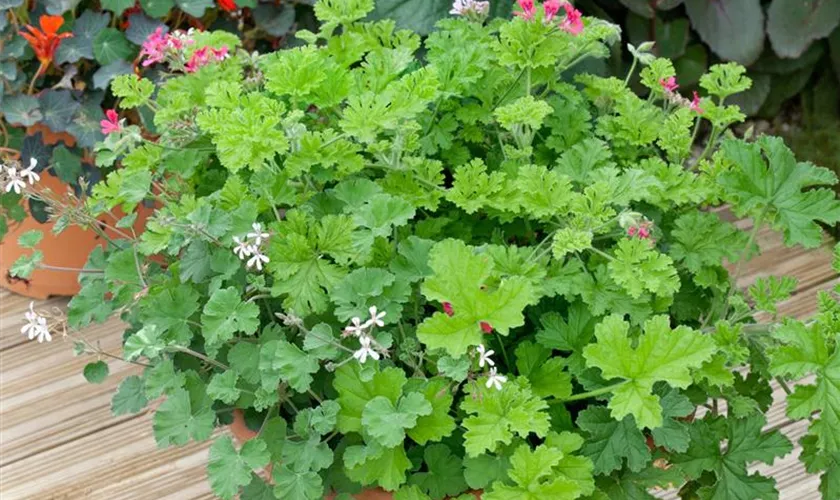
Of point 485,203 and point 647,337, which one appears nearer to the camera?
point 647,337

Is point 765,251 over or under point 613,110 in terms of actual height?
under

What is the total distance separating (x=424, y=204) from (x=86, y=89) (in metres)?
0.86

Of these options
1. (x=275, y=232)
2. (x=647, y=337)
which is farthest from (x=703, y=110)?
(x=275, y=232)

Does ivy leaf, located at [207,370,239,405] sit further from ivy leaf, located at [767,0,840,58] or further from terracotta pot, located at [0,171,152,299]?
ivy leaf, located at [767,0,840,58]

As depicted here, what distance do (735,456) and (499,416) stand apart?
0.87ft

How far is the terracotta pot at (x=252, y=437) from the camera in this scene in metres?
1.08

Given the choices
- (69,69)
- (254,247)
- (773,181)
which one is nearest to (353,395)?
(254,247)

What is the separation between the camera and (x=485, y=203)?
1117mm

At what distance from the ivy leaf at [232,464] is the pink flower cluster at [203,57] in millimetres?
475

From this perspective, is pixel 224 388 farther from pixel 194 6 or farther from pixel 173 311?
pixel 194 6

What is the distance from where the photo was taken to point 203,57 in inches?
50.8

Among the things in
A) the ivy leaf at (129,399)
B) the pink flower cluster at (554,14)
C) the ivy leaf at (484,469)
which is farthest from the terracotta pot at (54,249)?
the ivy leaf at (484,469)

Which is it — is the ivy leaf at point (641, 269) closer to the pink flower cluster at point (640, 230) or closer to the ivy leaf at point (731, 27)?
the pink flower cluster at point (640, 230)

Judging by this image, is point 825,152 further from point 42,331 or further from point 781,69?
point 42,331
